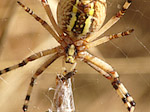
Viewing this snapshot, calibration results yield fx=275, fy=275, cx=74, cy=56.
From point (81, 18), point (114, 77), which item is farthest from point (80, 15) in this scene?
point (114, 77)

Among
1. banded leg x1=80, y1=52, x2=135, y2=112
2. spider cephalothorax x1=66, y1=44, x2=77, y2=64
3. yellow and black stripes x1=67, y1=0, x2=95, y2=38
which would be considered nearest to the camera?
yellow and black stripes x1=67, y1=0, x2=95, y2=38

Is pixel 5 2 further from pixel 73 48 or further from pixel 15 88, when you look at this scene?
pixel 73 48

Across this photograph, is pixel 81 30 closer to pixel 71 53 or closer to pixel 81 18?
pixel 81 18

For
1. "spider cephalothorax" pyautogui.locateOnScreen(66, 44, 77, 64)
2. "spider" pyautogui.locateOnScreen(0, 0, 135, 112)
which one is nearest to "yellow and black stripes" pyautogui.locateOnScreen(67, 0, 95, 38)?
"spider" pyautogui.locateOnScreen(0, 0, 135, 112)

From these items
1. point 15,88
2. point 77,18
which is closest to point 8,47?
point 15,88

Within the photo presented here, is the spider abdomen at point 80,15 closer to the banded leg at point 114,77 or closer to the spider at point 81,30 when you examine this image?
the spider at point 81,30

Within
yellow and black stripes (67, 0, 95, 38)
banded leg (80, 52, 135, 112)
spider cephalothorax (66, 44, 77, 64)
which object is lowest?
banded leg (80, 52, 135, 112)

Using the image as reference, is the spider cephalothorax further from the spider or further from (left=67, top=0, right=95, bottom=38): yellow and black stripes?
(left=67, top=0, right=95, bottom=38): yellow and black stripes

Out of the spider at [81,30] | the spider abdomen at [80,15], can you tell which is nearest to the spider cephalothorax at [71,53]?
the spider at [81,30]

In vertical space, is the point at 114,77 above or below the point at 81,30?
below
